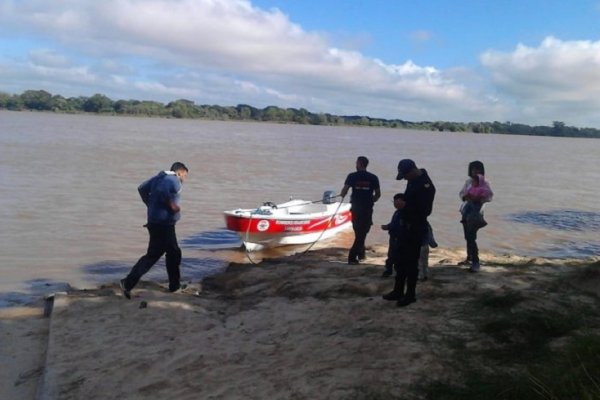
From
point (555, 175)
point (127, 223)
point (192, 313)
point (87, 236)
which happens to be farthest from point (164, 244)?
point (555, 175)

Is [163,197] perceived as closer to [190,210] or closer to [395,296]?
[395,296]

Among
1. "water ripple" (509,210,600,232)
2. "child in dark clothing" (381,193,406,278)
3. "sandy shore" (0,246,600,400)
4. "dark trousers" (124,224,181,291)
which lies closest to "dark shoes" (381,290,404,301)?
"sandy shore" (0,246,600,400)

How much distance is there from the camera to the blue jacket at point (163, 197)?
7.61 m

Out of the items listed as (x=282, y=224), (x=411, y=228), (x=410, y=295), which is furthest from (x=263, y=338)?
(x=282, y=224)

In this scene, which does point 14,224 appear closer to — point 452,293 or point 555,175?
point 452,293

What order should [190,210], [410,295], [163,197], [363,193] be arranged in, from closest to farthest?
[410,295] < [163,197] < [363,193] < [190,210]

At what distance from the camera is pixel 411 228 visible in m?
6.46

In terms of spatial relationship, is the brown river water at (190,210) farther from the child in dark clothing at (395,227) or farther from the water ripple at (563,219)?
the child in dark clothing at (395,227)

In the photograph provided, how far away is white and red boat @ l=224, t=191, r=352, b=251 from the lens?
1345 centimetres

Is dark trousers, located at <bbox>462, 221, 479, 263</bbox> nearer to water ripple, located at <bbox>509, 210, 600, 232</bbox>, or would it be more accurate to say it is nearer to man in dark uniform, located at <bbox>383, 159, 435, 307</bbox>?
man in dark uniform, located at <bbox>383, 159, 435, 307</bbox>

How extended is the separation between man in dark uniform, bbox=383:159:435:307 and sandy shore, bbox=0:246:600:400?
223 millimetres

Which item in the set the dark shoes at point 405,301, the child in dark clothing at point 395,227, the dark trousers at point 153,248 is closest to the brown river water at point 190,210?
the dark trousers at point 153,248

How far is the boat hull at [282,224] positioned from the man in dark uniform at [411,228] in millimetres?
6086

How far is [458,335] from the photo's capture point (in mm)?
5453
